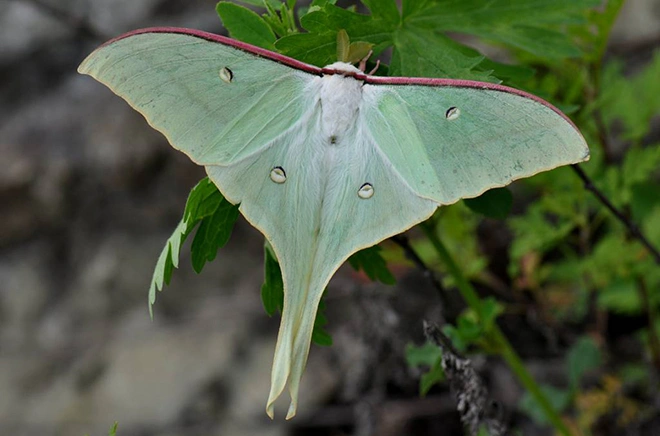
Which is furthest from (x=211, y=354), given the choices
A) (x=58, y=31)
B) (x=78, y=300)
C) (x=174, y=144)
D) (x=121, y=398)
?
(x=174, y=144)

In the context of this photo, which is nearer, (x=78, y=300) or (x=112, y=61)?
(x=112, y=61)

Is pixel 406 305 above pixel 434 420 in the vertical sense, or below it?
above

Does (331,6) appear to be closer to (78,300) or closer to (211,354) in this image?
(211,354)

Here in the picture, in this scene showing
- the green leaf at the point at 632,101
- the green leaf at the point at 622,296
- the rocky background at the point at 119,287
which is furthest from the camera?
the rocky background at the point at 119,287

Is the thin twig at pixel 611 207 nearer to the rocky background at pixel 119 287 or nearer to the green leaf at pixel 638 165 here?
the green leaf at pixel 638 165


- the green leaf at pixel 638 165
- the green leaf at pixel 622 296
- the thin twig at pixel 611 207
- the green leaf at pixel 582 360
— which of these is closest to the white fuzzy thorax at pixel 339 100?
the thin twig at pixel 611 207

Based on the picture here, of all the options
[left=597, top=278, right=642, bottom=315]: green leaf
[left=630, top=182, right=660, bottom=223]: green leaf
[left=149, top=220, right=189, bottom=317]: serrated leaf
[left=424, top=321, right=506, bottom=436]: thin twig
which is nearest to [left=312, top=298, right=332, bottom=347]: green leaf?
[left=424, top=321, right=506, bottom=436]: thin twig

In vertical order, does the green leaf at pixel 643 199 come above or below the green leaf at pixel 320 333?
below
